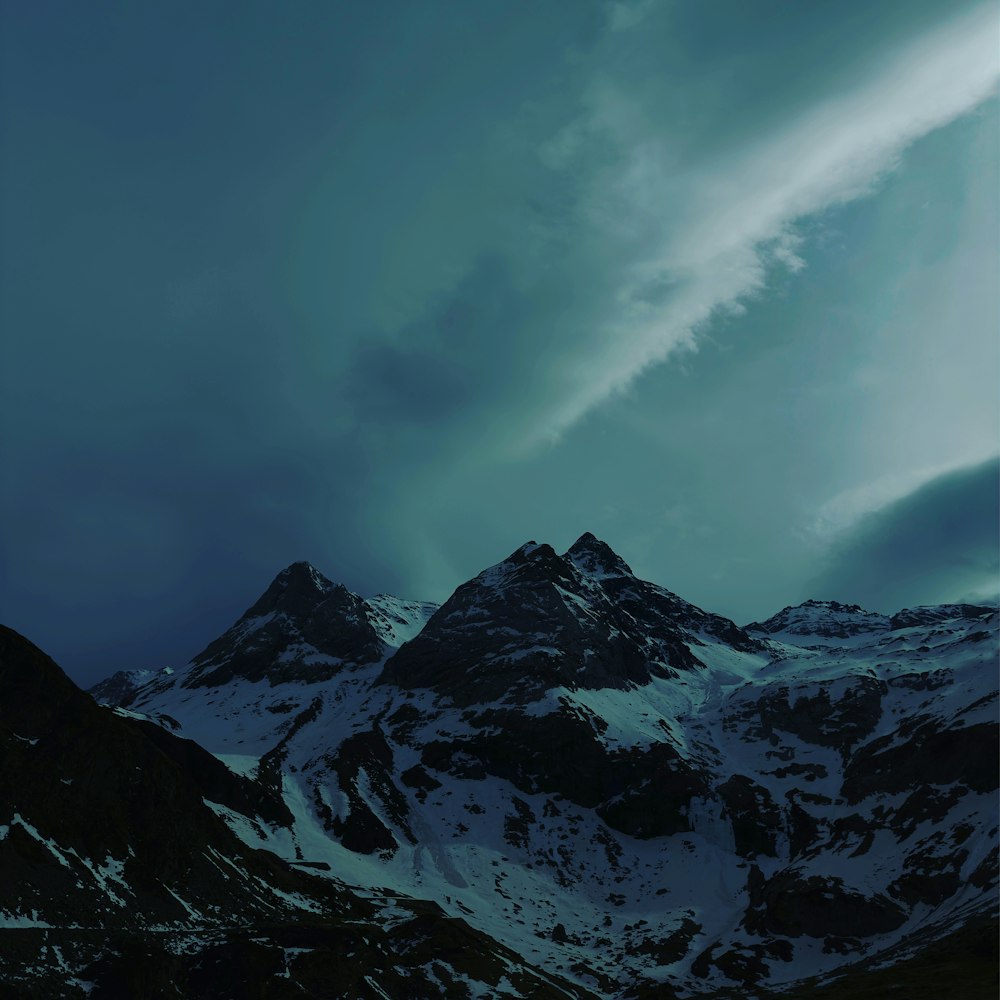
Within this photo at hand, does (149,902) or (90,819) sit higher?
(90,819)

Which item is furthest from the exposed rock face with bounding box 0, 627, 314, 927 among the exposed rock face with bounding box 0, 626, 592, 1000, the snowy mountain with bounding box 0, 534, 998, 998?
the snowy mountain with bounding box 0, 534, 998, 998

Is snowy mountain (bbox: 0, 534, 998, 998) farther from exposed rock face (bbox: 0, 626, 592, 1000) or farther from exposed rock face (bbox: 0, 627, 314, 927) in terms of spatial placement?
exposed rock face (bbox: 0, 627, 314, 927)

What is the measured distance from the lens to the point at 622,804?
18738 centimetres

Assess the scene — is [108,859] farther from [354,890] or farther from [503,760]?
[503,760]

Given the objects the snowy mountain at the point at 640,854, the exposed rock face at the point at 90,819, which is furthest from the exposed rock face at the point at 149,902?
the snowy mountain at the point at 640,854

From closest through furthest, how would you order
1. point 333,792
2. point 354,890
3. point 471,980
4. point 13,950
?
point 13,950
point 471,980
point 354,890
point 333,792

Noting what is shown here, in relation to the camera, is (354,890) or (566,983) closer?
(566,983)

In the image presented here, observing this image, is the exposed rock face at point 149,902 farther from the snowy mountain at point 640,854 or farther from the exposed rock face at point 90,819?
the snowy mountain at point 640,854

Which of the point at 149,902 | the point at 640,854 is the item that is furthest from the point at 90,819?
the point at 640,854

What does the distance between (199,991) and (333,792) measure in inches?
3535

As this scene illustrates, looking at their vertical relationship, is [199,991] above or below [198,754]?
below

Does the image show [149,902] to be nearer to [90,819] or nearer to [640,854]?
[90,819]

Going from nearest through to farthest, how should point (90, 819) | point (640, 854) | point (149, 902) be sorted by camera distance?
point (149, 902)
point (90, 819)
point (640, 854)

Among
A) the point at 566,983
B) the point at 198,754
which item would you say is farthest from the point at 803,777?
the point at 198,754
